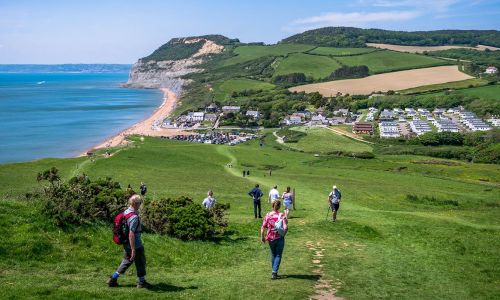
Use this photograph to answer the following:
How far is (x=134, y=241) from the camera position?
1237 centimetres

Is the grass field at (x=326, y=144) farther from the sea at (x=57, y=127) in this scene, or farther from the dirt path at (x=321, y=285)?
the dirt path at (x=321, y=285)

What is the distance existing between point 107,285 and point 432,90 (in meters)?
180

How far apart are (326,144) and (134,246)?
9354 cm

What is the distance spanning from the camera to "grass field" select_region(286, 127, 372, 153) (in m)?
98.3

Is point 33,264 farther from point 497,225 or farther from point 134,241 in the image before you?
Answer: point 497,225

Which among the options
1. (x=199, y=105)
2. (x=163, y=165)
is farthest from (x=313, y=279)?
(x=199, y=105)

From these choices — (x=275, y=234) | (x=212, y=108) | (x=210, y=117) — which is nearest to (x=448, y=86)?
(x=212, y=108)

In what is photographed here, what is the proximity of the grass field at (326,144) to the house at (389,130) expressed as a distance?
33.5ft

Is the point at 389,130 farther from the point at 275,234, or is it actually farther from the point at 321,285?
the point at 321,285

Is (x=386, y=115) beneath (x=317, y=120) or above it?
above

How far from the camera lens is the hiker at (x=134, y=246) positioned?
1230 centimetres

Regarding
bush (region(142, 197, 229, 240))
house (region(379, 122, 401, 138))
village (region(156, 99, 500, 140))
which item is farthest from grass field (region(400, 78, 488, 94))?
bush (region(142, 197, 229, 240))

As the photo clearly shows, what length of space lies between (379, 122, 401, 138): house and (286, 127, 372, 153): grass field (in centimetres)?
1022

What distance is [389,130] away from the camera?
120m
